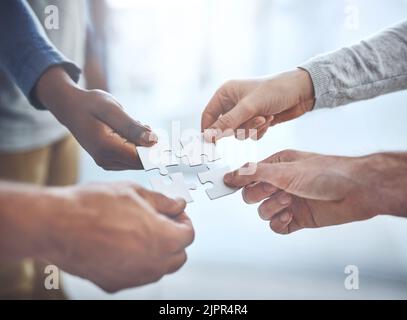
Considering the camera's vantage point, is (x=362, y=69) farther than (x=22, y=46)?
Yes

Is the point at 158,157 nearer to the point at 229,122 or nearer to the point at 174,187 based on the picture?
the point at 174,187

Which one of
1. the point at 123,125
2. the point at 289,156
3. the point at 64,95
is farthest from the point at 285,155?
the point at 64,95

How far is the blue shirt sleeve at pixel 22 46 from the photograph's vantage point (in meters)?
1.27

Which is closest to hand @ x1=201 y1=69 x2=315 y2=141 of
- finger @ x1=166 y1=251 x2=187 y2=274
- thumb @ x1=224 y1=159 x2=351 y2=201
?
thumb @ x1=224 y1=159 x2=351 y2=201

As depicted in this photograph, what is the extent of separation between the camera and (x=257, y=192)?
1354 millimetres

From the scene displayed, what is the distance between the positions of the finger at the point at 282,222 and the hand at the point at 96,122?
396 millimetres

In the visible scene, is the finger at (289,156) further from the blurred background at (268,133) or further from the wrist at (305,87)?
the wrist at (305,87)

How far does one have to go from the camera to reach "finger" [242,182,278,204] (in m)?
1.34

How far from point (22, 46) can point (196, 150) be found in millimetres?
521

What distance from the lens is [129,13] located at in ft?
4.31

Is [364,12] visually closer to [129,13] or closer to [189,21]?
[189,21]

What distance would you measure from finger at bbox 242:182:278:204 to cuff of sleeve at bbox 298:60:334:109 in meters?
0.27

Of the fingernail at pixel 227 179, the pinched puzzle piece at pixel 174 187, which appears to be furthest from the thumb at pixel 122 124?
the fingernail at pixel 227 179
